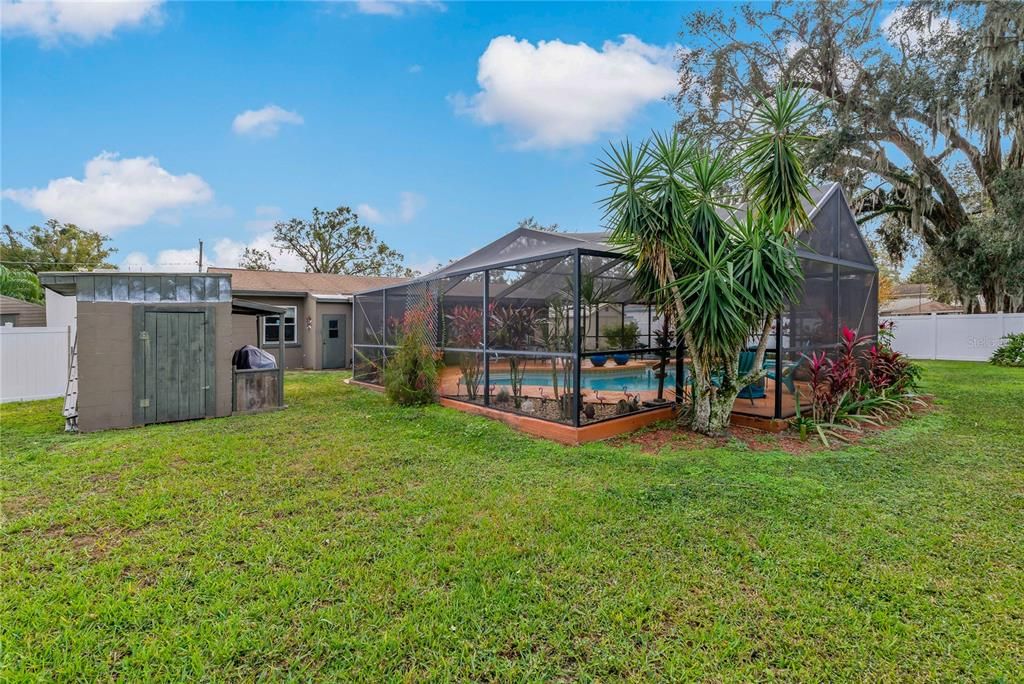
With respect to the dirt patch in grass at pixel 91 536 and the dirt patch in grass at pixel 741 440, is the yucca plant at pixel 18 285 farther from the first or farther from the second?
the dirt patch in grass at pixel 741 440

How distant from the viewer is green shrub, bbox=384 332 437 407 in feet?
25.9

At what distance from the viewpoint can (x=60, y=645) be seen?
2.10 m

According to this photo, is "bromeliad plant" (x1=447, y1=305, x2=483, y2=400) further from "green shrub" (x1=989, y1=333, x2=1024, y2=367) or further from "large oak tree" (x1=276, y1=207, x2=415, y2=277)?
"large oak tree" (x1=276, y1=207, x2=415, y2=277)

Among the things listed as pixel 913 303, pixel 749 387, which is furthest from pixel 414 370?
pixel 913 303

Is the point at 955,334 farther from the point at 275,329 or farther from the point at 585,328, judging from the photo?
the point at 275,329

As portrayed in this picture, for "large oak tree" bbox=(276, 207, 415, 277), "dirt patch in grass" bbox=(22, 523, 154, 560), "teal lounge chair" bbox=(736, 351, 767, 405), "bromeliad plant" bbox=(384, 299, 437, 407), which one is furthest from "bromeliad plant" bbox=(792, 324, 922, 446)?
"large oak tree" bbox=(276, 207, 415, 277)

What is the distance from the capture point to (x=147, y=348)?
6.41 metres

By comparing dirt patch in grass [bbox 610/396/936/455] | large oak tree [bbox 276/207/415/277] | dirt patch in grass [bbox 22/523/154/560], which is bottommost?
dirt patch in grass [bbox 22/523/154/560]

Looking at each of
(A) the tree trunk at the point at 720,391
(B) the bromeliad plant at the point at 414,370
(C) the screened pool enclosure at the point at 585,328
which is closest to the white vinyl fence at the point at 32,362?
(B) the bromeliad plant at the point at 414,370

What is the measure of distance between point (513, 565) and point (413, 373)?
550 cm

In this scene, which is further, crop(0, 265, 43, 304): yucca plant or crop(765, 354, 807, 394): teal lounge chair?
crop(0, 265, 43, 304): yucca plant

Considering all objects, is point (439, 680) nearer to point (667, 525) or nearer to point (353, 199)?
point (667, 525)

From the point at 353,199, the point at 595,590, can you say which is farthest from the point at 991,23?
the point at 353,199

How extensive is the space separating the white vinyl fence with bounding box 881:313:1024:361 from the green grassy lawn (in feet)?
43.9
